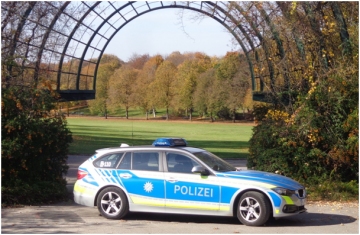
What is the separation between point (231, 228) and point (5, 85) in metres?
6.43

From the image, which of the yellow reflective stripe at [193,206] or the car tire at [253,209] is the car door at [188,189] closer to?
the yellow reflective stripe at [193,206]

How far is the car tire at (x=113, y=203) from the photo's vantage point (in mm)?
10797

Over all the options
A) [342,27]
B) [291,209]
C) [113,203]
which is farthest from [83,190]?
[342,27]

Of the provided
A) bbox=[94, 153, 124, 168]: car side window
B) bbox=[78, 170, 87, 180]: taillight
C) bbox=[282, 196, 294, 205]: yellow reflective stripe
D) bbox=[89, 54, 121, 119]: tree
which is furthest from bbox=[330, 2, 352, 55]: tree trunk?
bbox=[89, 54, 121, 119]: tree

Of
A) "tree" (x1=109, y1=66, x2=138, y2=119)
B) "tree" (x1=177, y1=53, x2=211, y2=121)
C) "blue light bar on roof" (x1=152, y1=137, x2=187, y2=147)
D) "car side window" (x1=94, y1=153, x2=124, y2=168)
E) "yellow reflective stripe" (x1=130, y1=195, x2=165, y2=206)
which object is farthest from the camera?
"tree" (x1=177, y1=53, x2=211, y2=121)

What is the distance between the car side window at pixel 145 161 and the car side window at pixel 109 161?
0.36 m

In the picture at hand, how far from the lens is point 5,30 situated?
46.6ft

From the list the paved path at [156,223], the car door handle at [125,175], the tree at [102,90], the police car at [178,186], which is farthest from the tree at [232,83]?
the car door handle at [125,175]

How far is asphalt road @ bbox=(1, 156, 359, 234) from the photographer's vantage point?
32.2 ft

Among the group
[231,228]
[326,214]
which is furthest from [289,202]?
[326,214]

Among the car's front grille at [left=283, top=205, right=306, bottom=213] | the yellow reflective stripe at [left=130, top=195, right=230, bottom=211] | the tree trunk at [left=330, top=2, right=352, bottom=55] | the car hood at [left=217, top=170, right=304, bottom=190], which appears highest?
the tree trunk at [left=330, top=2, right=352, bottom=55]

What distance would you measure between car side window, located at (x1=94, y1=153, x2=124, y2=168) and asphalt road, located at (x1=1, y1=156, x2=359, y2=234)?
1.03 meters

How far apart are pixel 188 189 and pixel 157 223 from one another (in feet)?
2.95

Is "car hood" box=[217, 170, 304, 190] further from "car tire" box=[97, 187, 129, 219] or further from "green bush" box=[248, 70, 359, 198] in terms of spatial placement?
"green bush" box=[248, 70, 359, 198]
